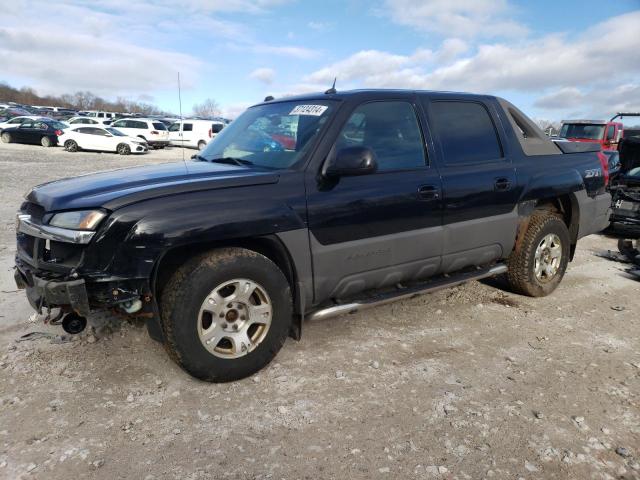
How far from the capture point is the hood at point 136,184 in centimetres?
274

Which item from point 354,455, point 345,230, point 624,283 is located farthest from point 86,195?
point 624,283

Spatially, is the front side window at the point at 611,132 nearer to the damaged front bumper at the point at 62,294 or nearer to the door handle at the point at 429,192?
the door handle at the point at 429,192

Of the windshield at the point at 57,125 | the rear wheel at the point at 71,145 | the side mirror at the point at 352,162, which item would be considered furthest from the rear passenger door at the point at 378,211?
the windshield at the point at 57,125

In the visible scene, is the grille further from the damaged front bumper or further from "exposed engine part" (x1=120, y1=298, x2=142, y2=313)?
"exposed engine part" (x1=120, y1=298, x2=142, y2=313)

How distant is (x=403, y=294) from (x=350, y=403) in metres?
1.07

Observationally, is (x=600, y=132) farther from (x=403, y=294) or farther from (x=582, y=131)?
(x=403, y=294)

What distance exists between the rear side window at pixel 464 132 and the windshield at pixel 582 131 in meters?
15.3

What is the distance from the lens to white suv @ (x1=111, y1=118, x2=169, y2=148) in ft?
88.4

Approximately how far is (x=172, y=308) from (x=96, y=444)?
0.79 m

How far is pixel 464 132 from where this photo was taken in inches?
160

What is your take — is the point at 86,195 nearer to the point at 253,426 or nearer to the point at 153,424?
the point at 153,424

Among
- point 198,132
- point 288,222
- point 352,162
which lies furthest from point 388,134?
point 198,132

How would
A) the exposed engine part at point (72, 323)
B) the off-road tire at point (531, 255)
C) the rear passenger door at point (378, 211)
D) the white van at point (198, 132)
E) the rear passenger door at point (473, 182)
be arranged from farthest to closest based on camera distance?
1. the white van at point (198, 132)
2. the off-road tire at point (531, 255)
3. the rear passenger door at point (473, 182)
4. the rear passenger door at point (378, 211)
5. the exposed engine part at point (72, 323)

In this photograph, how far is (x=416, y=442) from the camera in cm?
257
